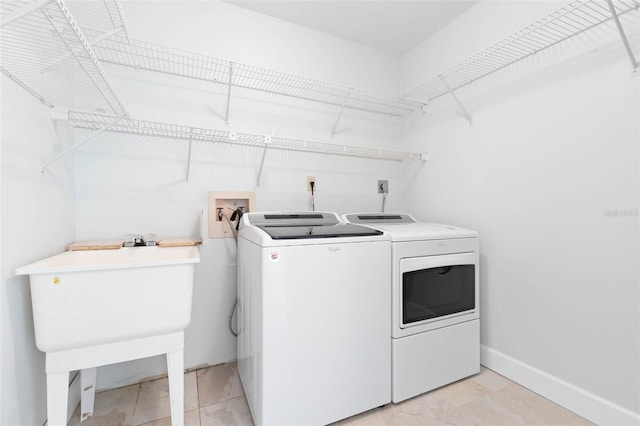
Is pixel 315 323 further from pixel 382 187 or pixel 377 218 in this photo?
pixel 382 187

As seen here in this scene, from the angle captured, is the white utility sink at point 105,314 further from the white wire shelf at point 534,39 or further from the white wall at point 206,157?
the white wire shelf at point 534,39

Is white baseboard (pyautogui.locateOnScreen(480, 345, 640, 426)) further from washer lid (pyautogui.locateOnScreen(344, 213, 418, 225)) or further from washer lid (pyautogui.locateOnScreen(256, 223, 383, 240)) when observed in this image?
washer lid (pyautogui.locateOnScreen(256, 223, 383, 240))

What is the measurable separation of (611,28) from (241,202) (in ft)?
7.24

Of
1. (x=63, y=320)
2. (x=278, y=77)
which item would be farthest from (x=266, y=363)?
(x=278, y=77)

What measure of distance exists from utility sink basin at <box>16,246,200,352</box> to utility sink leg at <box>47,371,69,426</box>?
115 millimetres

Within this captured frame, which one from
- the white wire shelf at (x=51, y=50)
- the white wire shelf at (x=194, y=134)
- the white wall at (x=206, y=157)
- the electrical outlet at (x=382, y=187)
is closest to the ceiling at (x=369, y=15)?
the white wall at (x=206, y=157)

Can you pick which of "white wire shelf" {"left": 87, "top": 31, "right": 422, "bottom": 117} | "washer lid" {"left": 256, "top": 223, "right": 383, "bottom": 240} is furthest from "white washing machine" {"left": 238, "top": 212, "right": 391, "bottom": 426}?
"white wire shelf" {"left": 87, "top": 31, "right": 422, "bottom": 117}

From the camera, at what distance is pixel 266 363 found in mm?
1240

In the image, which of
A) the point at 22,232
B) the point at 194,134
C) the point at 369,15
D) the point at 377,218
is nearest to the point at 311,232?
the point at 377,218

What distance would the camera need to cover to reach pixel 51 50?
1292mm

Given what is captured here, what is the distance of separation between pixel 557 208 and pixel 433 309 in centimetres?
88

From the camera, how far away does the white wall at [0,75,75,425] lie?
101 centimetres

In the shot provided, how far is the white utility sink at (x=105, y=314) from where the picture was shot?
1.01 metres

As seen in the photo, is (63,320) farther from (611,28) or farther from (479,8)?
(479,8)
